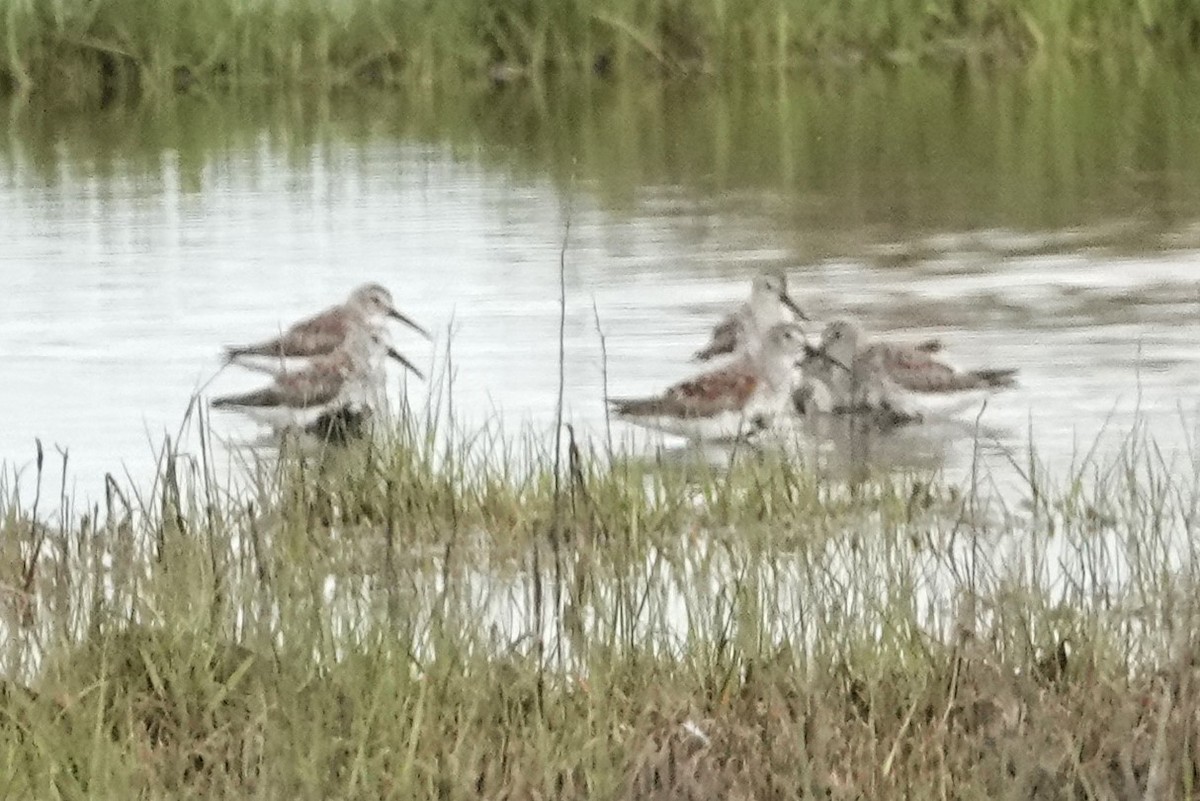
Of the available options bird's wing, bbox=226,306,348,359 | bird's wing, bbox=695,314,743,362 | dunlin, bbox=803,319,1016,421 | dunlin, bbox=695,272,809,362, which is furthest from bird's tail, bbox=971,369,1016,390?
bird's wing, bbox=226,306,348,359

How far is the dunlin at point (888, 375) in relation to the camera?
24.2 ft

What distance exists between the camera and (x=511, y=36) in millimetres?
19484

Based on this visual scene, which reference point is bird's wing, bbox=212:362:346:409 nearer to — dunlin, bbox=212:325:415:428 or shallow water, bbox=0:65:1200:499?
dunlin, bbox=212:325:415:428

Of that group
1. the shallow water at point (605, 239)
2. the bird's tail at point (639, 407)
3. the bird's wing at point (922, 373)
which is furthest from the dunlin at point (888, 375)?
the bird's tail at point (639, 407)

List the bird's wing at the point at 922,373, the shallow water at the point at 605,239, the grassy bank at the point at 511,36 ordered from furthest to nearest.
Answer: the grassy bank at the point at 511,36
the shallow water at the point at 605,239
the bird's wing at the point at 922,373

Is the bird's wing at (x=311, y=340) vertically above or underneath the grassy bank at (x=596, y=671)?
above

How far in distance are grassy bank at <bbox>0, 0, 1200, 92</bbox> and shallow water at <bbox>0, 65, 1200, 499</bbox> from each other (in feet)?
1.59

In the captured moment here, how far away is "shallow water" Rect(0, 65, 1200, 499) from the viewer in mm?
7574

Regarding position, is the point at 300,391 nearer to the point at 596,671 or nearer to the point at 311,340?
the point at 311,340

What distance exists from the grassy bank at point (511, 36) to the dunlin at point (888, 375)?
36.2 ft

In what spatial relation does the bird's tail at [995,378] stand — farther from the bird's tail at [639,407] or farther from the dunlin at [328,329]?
the dunlin at [328,329]

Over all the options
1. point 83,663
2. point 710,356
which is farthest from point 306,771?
point 710,356

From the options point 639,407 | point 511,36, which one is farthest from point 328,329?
point 511,36

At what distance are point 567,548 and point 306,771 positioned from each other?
1661mm
